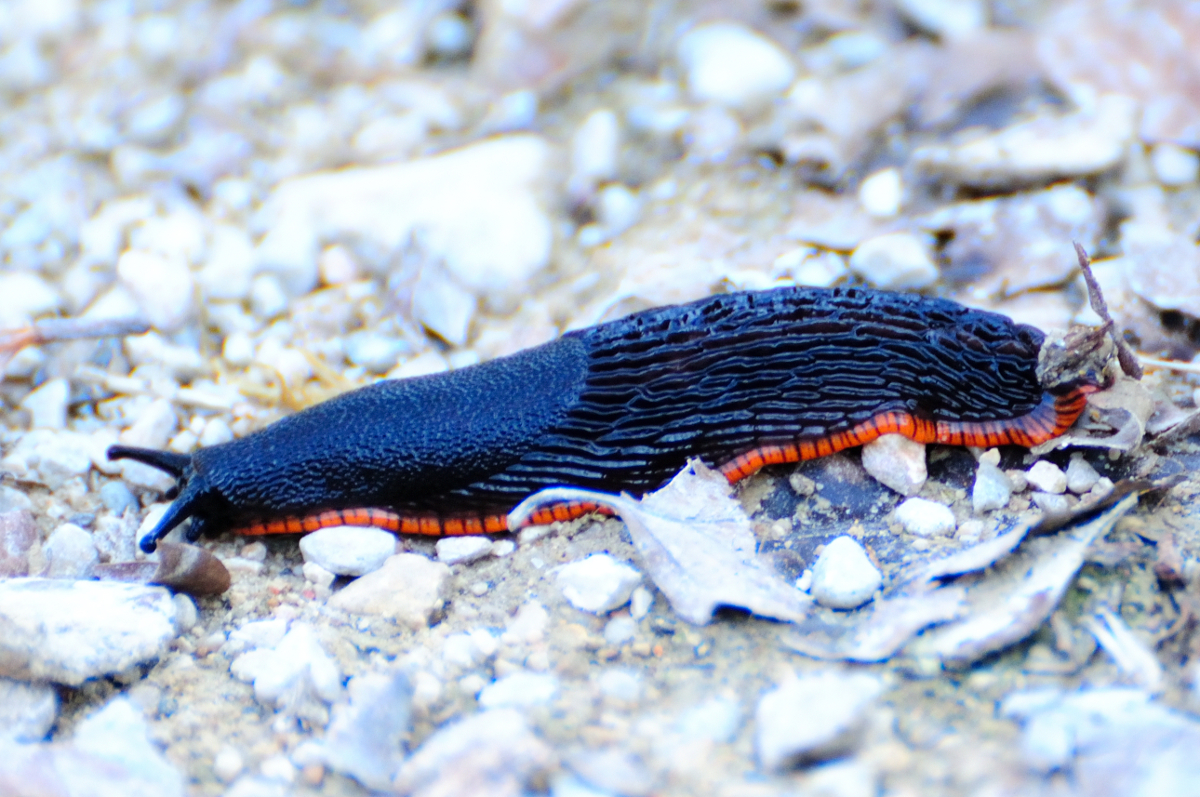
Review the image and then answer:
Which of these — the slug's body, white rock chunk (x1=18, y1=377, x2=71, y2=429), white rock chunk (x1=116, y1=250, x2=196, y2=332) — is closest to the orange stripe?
the slug's body

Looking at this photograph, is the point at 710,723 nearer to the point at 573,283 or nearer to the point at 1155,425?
the point at 1155,425

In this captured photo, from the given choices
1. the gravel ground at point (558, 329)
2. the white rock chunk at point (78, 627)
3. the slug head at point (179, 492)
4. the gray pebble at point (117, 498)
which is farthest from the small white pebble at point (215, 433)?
the white rock chunk at point (78, 627)

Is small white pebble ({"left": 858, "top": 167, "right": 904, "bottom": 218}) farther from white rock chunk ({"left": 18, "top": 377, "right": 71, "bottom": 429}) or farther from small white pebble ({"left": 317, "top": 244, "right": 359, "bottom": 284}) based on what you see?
white rock chunk ({"left": 18, "top": 377, "right": 71, "bottom": 429})

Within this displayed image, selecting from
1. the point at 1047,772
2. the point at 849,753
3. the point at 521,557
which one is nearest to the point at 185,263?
the point at 521,557

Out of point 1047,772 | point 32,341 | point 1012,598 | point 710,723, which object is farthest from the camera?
point 32,341

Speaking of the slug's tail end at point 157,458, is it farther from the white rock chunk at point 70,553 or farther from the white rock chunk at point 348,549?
the white rock chunk at point 348,549
